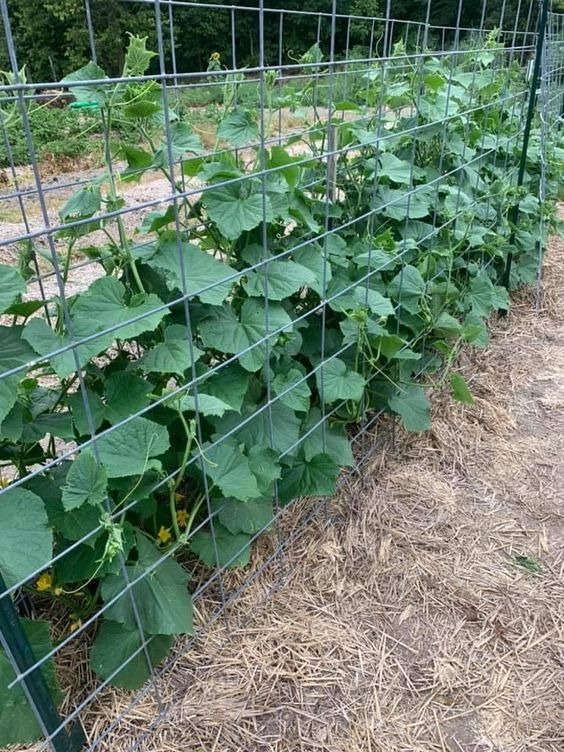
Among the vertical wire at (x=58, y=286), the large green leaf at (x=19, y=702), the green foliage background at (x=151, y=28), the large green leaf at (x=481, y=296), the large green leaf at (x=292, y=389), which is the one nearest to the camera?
the vertical wire at (x=58, y=286)

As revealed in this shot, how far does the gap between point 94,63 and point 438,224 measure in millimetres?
1662

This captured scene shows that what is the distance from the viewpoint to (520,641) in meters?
1.64

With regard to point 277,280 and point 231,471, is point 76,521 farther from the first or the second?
point 277,280

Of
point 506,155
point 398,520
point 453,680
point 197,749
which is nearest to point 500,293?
point 506,155

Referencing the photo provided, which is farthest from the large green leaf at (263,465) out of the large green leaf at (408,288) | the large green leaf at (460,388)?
the large green leaf at (460,388)

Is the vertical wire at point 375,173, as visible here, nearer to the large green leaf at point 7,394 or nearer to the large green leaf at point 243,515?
the large green leaf at point 243,515

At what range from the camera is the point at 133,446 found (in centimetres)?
119

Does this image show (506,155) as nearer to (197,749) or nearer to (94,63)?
(94,63)

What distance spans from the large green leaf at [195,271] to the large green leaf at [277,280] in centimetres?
14

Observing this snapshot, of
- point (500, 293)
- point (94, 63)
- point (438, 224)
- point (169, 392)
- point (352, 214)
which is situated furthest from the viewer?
point (500, 293)

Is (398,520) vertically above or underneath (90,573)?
underneath

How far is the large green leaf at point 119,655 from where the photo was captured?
4.33ft

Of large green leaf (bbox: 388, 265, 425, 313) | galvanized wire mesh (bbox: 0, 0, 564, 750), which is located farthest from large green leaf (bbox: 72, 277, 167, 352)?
large green leaf (bbox: 388, 265, 425, 313)

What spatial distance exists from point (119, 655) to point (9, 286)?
0.79m
